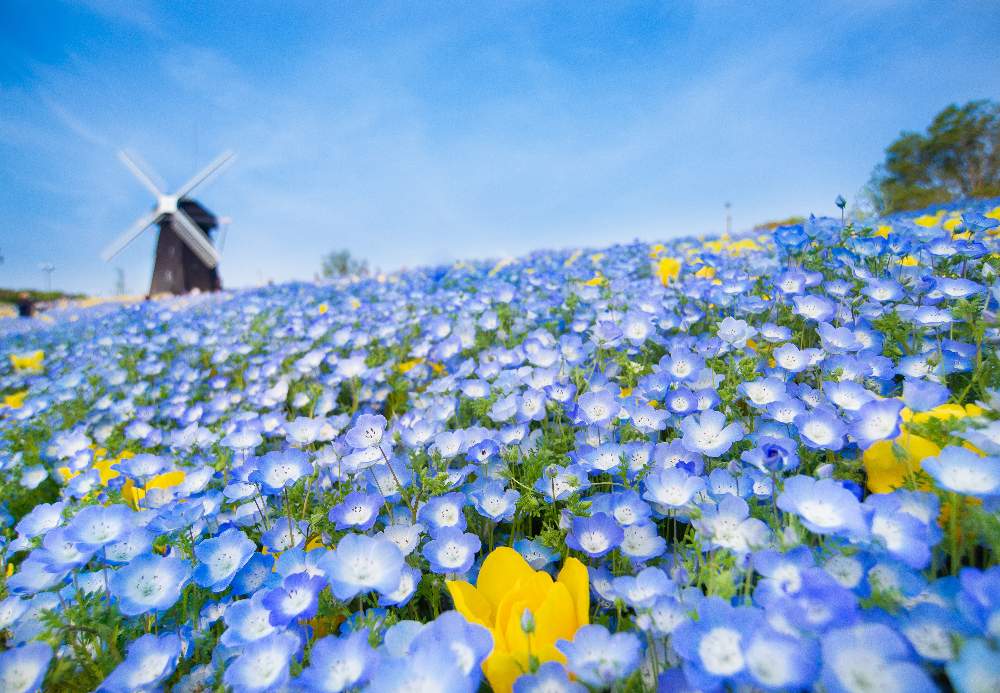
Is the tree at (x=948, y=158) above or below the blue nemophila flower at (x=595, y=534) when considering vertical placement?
above

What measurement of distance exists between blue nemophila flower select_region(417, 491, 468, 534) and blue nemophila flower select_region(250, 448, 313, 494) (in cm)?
46

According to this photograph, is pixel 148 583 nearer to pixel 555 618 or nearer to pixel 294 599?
pixel 294 599

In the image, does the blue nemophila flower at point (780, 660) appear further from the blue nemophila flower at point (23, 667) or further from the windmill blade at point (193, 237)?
the windmill blade at point (193, 237)

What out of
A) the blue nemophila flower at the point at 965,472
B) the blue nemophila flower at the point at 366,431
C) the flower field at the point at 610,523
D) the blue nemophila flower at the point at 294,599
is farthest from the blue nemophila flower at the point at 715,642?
the blue nemophila flower at the point at 366,431

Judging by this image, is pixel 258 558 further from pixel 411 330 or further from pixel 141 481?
pixel 411 330

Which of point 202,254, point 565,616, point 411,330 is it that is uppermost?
point 202,254

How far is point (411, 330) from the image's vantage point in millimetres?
4117

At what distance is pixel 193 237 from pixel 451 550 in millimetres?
29616

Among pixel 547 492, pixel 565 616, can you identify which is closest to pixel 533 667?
pixel 565 616

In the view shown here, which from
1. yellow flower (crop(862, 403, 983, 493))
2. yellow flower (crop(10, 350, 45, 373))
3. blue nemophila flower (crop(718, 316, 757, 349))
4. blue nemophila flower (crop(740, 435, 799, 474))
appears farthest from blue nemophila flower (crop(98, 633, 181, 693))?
yellow flower (crop(10, 350, 45, 373))

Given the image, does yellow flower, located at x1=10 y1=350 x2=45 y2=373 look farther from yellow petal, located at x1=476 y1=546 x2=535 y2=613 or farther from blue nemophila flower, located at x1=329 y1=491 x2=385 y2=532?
yellow petal, located at x1=476 y1=546 x2=535 y2=613

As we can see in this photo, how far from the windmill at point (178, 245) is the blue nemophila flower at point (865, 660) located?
28.3 metres

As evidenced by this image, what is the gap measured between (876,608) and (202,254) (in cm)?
2995

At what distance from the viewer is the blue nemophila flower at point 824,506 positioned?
1004mm
